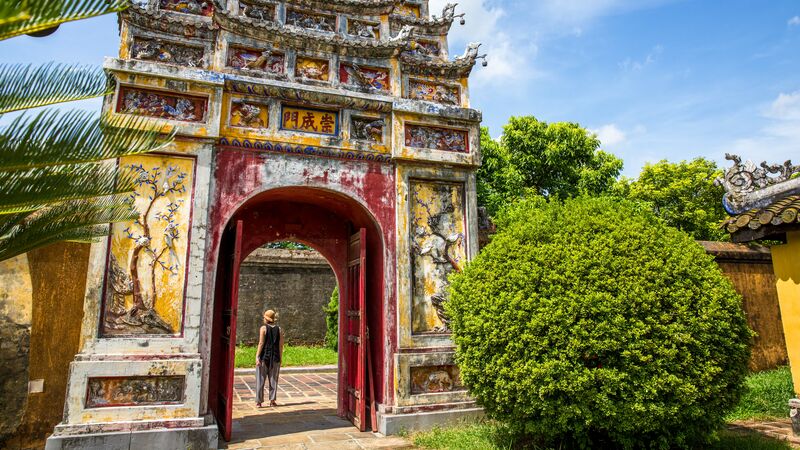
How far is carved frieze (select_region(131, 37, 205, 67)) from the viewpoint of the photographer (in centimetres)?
672

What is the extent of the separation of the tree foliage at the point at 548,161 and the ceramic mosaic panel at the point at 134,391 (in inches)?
568

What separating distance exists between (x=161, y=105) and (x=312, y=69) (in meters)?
2.16

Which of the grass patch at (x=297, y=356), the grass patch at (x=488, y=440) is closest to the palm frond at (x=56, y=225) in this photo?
the grass patch at (x=488, y=440)

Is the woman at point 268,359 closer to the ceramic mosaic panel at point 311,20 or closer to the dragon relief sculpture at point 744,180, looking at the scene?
the ceramic mosaic panel at point 311,20

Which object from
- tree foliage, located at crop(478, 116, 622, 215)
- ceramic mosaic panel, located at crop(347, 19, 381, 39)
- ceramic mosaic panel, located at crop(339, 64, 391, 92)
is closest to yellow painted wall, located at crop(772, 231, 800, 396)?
ceramic mosaic panel, located at crop(339, 64, 391, 92)

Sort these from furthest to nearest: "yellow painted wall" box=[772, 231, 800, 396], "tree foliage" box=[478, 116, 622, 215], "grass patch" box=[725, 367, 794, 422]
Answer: "tree foliage" box=[478, 116, 622, 215]
"grass patch" box=[725, 367, 794, 422]
"yellow painted wall" box=[772, 231, 800, 396]

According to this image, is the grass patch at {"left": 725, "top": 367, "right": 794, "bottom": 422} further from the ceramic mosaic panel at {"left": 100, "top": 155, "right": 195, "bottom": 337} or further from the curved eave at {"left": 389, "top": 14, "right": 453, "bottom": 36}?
the ceramic mosaic panel at {"left": 100, "top": 155, "right": 195, "bottom": 337}

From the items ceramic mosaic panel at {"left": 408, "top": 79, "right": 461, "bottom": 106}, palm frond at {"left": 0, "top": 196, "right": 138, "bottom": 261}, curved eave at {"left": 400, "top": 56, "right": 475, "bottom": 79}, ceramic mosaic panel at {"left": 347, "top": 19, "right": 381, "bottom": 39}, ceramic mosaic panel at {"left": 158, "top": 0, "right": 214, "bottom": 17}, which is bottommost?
palm frond at {"left": 0, "top": 196, "right": 138, "bottom": 261}

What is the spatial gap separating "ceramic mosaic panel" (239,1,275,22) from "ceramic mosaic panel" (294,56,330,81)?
2.79 feet

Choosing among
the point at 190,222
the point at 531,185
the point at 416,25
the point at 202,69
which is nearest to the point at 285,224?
the point at 190,222

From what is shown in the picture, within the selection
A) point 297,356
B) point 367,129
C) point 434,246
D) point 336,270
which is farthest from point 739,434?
point 297,356

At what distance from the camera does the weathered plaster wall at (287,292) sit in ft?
54.2

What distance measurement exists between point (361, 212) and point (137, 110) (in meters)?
3.24

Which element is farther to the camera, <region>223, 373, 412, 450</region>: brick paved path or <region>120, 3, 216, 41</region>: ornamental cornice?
<region>120, 3, 216, 41</region>: ornamental cornice
